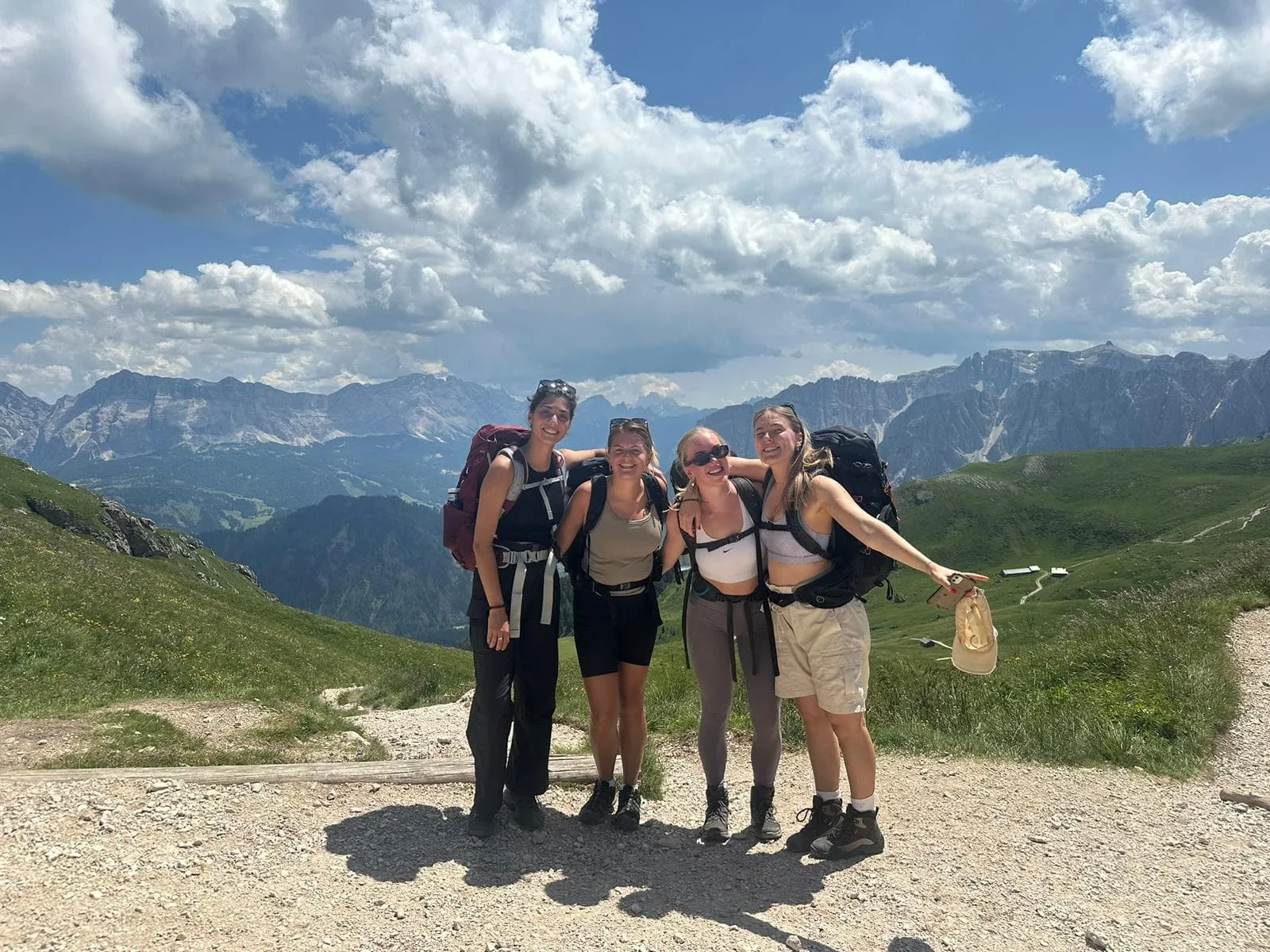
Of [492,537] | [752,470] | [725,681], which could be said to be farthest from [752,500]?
[492,537]

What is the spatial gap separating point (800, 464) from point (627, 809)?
408 centimetres

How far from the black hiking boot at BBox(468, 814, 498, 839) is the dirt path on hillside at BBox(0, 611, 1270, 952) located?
0.14 m

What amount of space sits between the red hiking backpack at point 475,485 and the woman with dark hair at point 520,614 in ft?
0.12

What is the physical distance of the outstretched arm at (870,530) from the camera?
568 centimetres

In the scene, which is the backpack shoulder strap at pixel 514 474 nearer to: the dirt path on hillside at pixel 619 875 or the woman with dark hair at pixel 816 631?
the woman with dark hair at pixel 816 631

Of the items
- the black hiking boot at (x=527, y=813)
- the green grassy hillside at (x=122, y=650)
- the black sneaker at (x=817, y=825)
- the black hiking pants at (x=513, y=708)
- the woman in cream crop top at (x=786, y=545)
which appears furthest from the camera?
the green grassy hillside at (x=122, y=650)

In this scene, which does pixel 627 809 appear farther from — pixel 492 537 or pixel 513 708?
pixel 492 537

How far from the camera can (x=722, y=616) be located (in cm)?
679

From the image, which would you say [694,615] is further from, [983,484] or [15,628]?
[983,484]

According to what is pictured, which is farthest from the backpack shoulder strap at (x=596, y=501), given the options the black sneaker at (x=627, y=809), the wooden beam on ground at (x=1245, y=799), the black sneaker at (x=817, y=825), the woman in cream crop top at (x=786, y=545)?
the wooden beam on ground at (x=1245, y=799)

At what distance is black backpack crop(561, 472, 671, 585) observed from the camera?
6.80 meters

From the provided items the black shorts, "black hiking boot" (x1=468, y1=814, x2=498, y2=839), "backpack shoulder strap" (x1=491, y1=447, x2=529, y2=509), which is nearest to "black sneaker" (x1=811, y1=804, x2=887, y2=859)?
the black shorts

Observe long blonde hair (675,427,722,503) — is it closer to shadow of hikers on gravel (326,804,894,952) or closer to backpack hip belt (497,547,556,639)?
backpack hip belt (497,547,556,639)

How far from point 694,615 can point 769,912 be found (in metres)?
2.59
